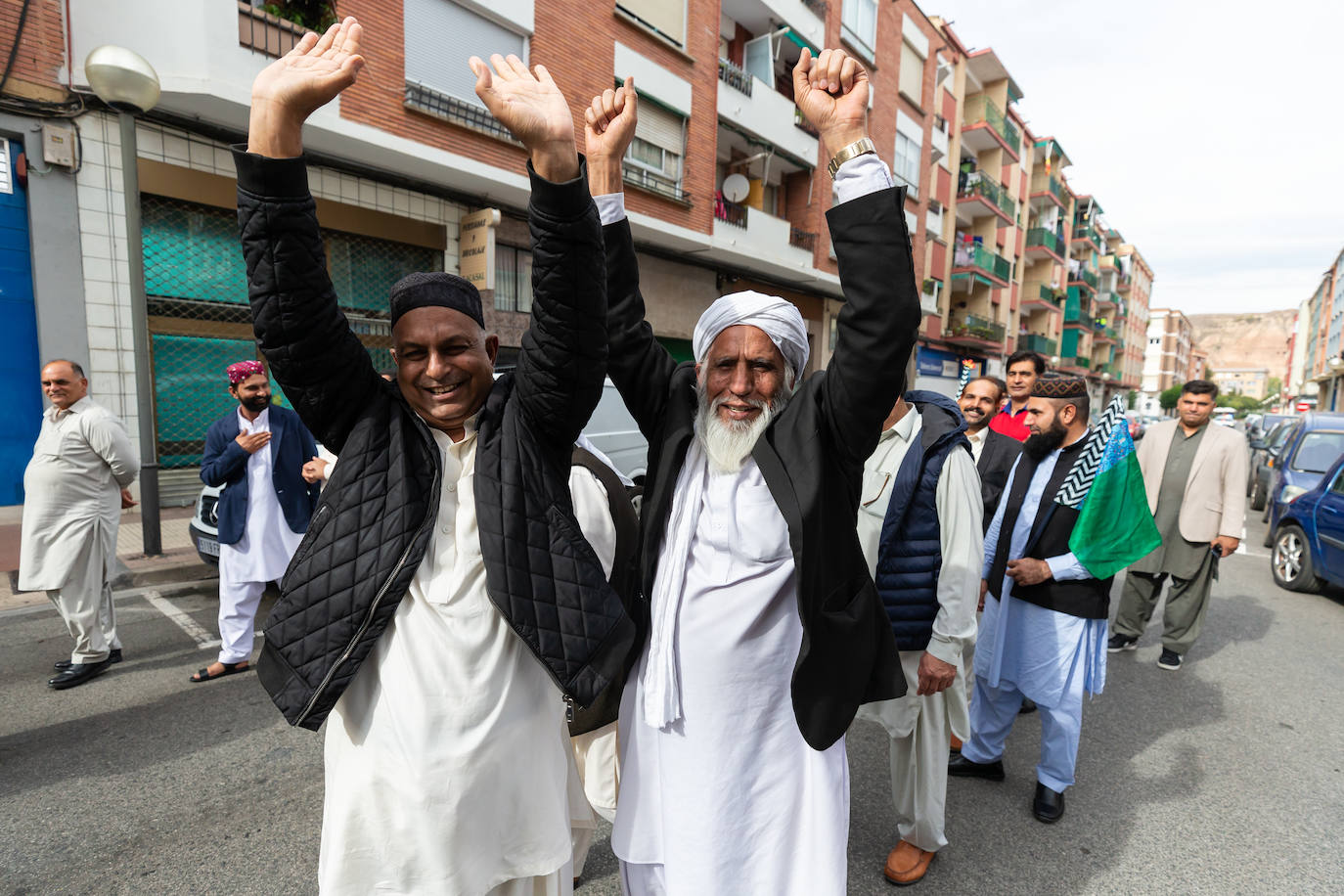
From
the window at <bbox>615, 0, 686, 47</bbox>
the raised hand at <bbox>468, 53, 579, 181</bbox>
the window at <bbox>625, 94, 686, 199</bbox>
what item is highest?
the window at <bbox>615, 0, 686, 47</bbox>

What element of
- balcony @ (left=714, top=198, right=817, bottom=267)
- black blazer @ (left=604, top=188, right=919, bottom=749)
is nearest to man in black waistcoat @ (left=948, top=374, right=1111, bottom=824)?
black blazer @ (left=604, top=188, right=919, bottom=749)

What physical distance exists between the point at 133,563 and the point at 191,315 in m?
3.86

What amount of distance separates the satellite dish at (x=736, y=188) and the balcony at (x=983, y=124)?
53.5 feet

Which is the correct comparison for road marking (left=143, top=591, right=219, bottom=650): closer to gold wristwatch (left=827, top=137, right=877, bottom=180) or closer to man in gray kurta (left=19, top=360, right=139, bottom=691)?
man in gray kurta (left=19, top=360, right=139, bottom=691)

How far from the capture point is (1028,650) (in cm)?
318

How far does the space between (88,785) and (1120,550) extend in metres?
4.69

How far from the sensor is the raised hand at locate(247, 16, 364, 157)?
1298 mm

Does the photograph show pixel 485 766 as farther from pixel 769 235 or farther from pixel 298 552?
pixel 769 235

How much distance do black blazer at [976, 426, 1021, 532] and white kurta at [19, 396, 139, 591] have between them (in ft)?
16.9

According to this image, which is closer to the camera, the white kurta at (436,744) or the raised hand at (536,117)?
the raised hand at (536,117)

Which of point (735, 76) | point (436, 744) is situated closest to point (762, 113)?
point (735, 76)

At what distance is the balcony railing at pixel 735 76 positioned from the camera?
15.0 m

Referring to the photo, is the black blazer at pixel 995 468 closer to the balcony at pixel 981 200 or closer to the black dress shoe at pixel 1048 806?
the black dress shoe at pixel 1048 806

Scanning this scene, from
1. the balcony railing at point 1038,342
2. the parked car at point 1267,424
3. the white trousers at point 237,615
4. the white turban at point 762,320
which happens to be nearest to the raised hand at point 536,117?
the white turban at point 762,320
